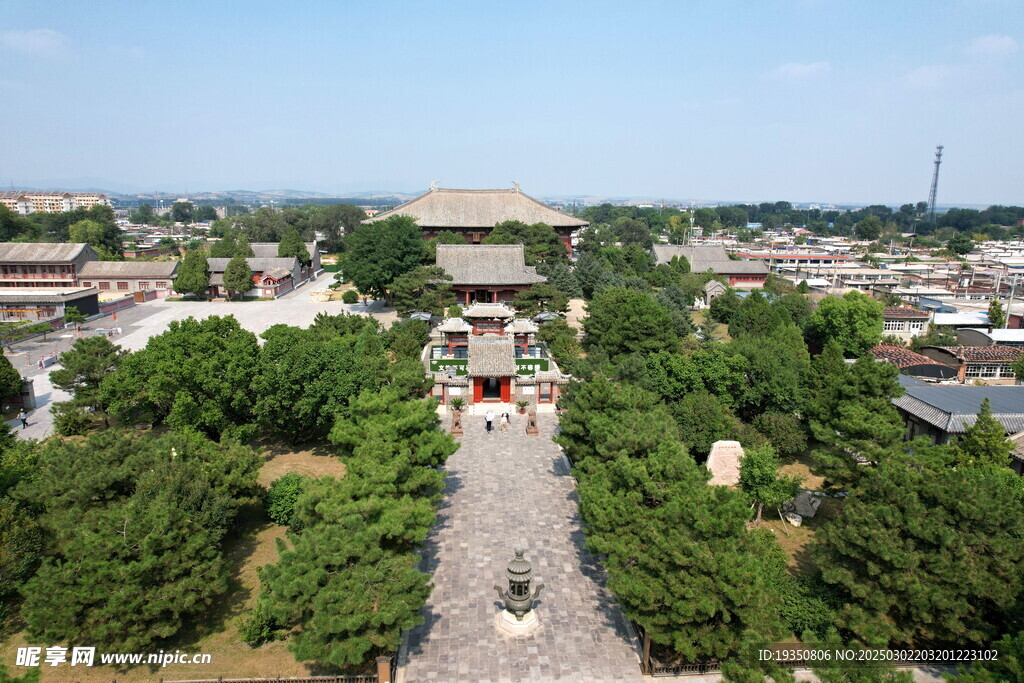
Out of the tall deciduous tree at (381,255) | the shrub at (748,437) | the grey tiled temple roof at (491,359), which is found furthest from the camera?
the tall deciduous tree at (381,255)

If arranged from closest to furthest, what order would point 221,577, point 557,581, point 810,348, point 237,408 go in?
point 221,577, point 557,581, point 237,408, point 810,348

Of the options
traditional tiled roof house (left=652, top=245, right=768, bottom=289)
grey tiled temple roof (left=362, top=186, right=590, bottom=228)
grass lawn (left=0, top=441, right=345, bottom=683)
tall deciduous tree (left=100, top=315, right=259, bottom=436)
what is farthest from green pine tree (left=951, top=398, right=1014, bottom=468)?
traditional tiled roof house (left=652, top=245, right=768, bottom=289)

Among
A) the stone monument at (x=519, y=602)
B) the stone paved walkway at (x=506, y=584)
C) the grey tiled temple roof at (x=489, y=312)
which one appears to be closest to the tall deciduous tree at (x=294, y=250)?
the grey tiled temple roof at (x=489, y=312)

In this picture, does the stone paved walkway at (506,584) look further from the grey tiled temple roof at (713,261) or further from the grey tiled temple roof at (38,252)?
the grey tiled temple roof at (38,252)

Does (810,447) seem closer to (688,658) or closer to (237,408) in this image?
(688,658)

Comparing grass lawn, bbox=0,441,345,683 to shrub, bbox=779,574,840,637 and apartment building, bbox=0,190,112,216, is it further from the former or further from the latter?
apartment building, bbox=0,190,112,216

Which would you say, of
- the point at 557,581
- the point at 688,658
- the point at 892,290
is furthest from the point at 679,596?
the point at 892,290

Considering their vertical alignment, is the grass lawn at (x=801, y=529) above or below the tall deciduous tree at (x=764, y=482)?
below
